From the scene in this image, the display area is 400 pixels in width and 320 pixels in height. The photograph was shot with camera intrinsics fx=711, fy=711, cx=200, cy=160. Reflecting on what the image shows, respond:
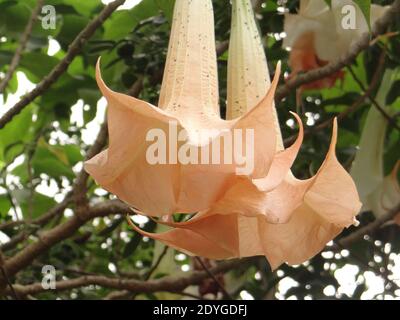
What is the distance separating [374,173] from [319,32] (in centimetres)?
32

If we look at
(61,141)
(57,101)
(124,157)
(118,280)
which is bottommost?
(118,280)

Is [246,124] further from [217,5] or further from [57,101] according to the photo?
[57,101]

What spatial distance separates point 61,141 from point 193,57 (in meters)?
1.46

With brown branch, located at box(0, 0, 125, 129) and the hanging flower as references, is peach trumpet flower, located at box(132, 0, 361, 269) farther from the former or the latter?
brown branch, located at box(0, 0, 125, 129)

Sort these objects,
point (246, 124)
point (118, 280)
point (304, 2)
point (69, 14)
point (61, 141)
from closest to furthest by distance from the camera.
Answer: point (246, 124) < point (304, 2) < point (118, 280) < point (69, 14) < point (61, 141)

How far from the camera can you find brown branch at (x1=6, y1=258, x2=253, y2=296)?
1.58 meters

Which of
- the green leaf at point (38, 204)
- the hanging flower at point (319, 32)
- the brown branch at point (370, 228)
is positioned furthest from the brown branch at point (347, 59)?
the green leaf at point (38, 204)

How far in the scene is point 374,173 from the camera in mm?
1473

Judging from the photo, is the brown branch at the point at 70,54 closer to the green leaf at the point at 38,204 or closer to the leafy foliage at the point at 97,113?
the leafy foliage at the point at 97,113


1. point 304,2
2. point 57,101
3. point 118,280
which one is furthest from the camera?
point 57,101

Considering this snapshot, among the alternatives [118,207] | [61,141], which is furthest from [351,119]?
[61,141]

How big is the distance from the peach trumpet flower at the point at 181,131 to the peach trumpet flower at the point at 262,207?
0.03 m

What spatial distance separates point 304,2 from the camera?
56.3 inches

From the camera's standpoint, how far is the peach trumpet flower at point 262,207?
76cm
